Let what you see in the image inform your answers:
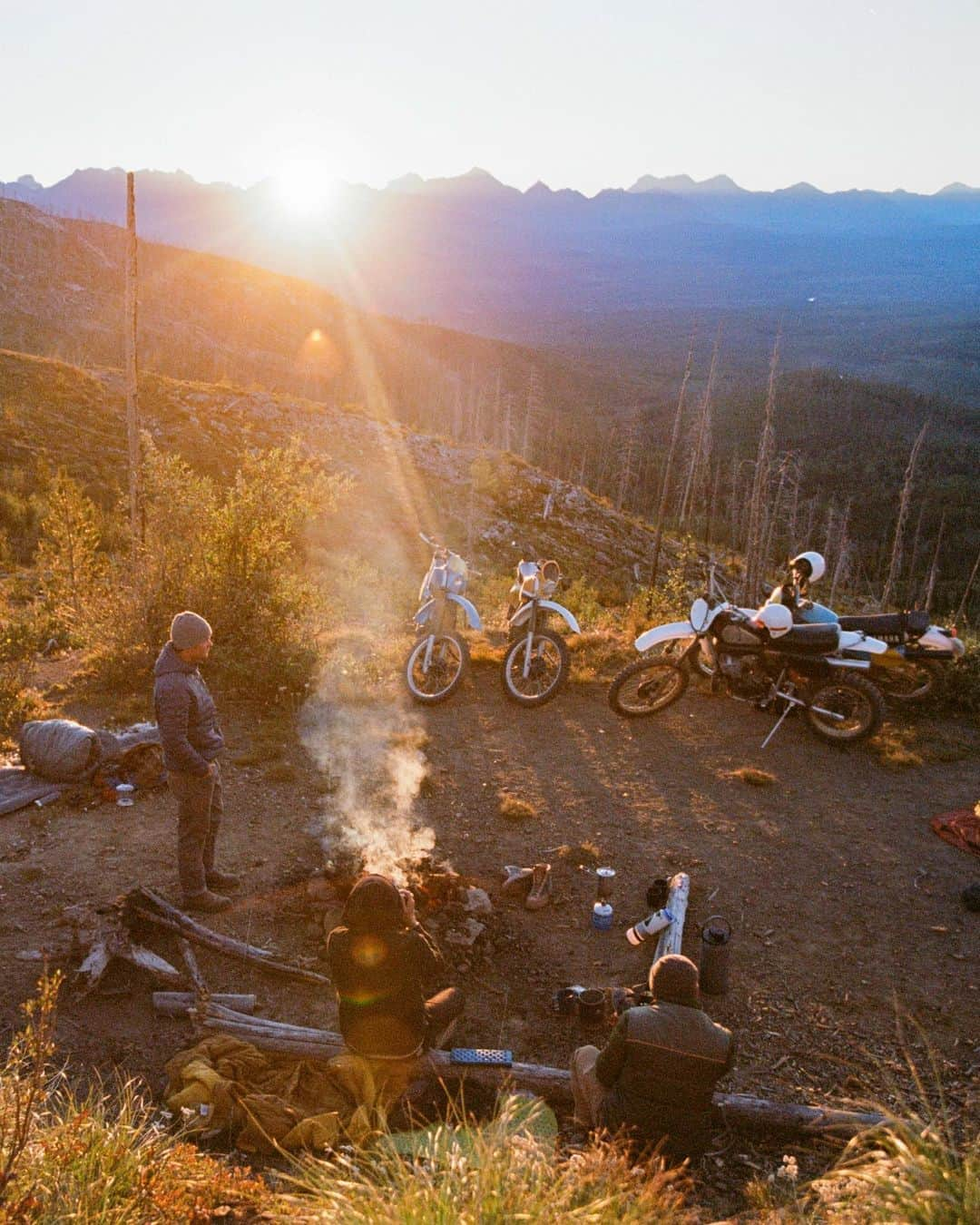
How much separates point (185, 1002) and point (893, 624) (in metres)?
8.02

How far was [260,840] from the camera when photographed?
Result: 258 inches

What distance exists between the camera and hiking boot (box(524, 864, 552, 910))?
591 centimetres

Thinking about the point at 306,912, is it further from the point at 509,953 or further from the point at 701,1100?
the point at 701,1100

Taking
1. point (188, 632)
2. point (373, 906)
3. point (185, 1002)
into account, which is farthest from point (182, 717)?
point (373, 906)

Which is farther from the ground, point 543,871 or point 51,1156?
point 51,1156

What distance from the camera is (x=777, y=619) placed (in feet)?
26.3

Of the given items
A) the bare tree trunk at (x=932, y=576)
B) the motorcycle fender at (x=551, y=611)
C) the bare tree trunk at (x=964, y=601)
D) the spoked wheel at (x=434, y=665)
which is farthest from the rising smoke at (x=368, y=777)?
the bare tree trunk at (x=932, y=576)

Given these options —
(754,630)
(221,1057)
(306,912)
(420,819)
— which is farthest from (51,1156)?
(754,630)

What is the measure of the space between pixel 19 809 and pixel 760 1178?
242 inches

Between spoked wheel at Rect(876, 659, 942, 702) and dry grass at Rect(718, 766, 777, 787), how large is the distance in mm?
2593

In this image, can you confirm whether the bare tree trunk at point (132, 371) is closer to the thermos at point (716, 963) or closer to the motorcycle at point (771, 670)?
the motorcycle at point (771, 670)

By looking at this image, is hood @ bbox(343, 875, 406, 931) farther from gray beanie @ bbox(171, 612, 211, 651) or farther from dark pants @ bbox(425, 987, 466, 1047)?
gray beanie @ bbox(171, 612, 211, 651)

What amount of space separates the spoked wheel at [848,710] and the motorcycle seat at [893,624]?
950 mm

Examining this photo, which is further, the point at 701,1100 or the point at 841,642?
the point at 841,642
